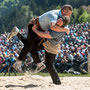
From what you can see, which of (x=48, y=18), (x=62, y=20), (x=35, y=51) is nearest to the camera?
(x=62, y=20)

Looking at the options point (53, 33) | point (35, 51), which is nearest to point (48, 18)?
point (53, 33)

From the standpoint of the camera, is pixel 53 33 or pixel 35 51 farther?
pixel 35 51

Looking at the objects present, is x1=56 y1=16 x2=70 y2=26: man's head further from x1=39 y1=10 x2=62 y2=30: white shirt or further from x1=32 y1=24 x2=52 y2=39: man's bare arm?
x1=32 y1=24 x2=52 y2=39: man's bare arm

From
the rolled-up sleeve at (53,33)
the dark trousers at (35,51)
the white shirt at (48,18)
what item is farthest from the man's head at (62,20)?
the dark trousers at (35,51)

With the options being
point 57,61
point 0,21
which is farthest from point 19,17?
point 57,61

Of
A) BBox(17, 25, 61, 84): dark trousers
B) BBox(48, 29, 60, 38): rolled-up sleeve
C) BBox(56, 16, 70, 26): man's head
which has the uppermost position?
BBox(56, 16, 70, 26): man's head

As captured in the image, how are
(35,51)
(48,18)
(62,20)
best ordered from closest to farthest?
(62,20), (48,18), (35,51)

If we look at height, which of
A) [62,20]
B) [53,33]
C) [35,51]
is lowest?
[35,51]

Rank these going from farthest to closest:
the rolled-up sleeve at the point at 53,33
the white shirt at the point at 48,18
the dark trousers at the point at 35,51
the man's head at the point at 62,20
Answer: the dark trousers at the point at 35,51 → the rolled-up sleeve at the point at 53,33 → the white shirt at the point at 48,18 → the man's head at the point at 62,20

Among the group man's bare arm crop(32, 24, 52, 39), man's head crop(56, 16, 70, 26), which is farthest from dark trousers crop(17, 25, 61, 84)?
man's head crop(56, 16, 70, 26)

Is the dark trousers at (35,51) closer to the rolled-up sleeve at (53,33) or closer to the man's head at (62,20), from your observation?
the rolled-up sleeve at (53,33)

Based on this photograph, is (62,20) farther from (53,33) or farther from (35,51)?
(35,51)

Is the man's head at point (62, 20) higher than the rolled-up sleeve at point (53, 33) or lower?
higher

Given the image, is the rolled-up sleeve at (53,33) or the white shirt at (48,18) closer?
the white shirt at (48,18)
